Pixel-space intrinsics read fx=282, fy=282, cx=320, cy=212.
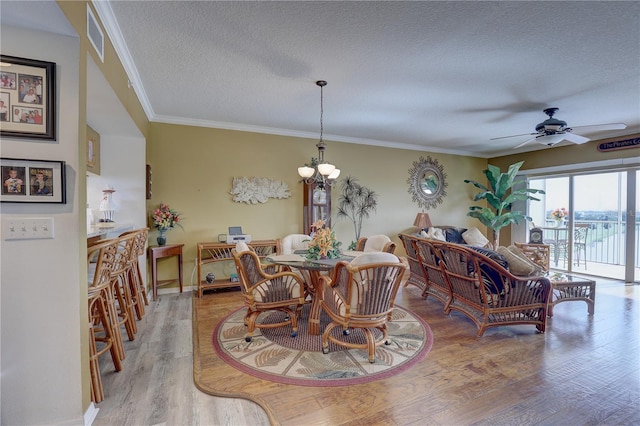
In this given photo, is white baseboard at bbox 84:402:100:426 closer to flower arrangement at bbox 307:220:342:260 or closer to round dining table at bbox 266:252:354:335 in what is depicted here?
round dining table at bbox 266:252:354:335

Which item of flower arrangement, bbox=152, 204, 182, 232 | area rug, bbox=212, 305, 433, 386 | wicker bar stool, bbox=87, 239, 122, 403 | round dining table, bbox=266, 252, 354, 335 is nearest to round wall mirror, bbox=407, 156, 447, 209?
area rug, bbox=212, 305, 433, 386

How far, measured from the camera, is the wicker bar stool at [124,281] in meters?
2.43

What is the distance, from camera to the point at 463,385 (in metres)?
2.21

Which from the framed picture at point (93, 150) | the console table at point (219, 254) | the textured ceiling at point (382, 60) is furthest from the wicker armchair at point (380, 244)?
the framed picture at point (93, 150)

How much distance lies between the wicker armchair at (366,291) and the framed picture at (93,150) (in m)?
3.20

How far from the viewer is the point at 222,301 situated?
416 cm

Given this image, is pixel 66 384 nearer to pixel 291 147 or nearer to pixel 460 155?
pixel 291 147

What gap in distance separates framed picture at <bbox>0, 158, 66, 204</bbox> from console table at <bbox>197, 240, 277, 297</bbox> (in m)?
2.79

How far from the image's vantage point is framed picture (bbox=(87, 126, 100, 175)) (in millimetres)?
3338

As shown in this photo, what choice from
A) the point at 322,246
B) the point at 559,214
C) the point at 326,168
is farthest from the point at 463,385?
the point at 559,214

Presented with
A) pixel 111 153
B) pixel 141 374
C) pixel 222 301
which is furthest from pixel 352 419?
pixel 111 153

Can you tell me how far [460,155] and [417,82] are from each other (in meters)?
4.57

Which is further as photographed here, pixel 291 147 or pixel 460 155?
pixel 460 155

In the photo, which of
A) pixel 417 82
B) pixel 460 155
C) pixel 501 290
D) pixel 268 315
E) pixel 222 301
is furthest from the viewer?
pixel 460 155
